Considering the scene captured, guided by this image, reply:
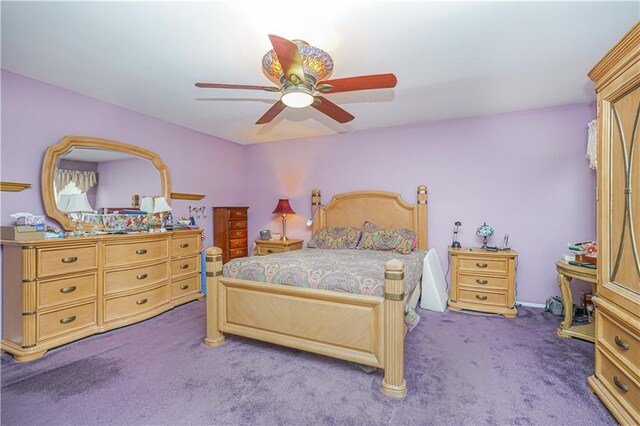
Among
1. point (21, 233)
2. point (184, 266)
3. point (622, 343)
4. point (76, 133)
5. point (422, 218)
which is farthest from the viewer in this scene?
point (422, 218)

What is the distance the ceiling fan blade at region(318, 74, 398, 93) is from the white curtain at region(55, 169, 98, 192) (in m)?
2.88

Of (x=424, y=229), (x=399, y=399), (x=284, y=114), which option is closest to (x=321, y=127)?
(x=284, y=114)

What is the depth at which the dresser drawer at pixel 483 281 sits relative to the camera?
3484 millimetres

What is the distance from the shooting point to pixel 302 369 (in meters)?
2.30

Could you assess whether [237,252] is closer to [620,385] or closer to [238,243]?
[238,243]

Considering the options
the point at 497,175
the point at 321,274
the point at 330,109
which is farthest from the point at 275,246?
the point at 497,175

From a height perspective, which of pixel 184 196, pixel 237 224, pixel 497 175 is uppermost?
pixel 497 175

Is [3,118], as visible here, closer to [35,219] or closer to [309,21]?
[35,219]

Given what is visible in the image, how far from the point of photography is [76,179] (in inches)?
126

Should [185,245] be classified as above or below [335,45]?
below

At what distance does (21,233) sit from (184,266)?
5.42 ft

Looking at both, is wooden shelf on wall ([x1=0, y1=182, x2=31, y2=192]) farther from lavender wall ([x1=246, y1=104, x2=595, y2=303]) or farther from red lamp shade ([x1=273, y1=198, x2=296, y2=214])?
lavender wall ([x1=246, y1=104, x2=595, y2=303])

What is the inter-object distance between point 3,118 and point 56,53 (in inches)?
34.4

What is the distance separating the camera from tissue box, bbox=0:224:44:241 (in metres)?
2.50
